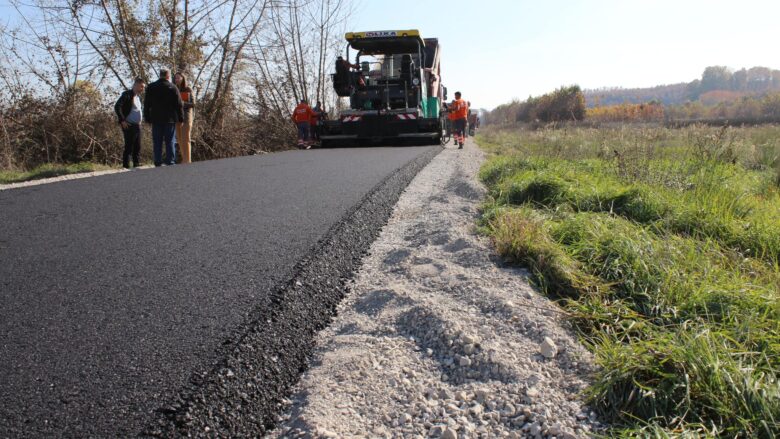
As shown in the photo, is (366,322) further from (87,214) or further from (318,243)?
(87,214)

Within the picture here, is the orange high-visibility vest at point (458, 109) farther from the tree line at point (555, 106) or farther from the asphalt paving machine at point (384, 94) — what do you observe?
the tree line at point (555, 106)

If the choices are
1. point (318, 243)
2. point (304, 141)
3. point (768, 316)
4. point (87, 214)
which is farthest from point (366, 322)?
point (304, 141)

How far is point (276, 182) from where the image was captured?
6.31 m

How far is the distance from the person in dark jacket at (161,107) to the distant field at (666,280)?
631 centimetres

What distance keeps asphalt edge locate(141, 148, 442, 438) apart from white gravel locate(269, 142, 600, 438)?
7 centimetres

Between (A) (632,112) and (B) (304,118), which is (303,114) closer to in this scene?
(B) (304,118)

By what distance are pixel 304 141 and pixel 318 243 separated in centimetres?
1428

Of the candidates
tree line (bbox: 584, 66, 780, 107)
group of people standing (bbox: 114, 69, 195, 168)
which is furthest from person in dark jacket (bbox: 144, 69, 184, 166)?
tree line (bbox: 584, 66, 780, 107)

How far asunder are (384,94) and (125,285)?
1404cm

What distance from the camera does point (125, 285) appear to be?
2.52 meters

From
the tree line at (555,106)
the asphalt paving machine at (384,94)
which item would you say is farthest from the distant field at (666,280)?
the tree line at (555,106)

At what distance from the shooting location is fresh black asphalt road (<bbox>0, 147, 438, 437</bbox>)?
1.57m

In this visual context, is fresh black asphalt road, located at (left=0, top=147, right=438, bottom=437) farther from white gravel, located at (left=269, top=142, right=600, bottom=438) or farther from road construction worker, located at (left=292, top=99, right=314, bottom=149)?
road construction worker, located at (left=292, top=99, right=314, bottom=149)

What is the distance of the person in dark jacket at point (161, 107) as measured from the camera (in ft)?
30.6
